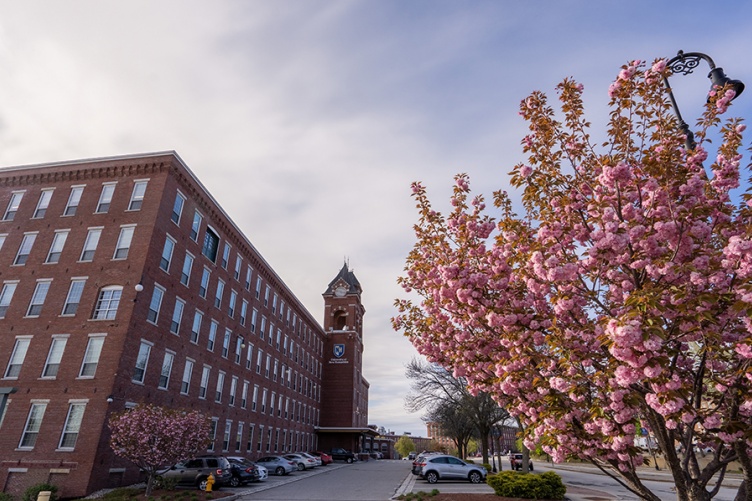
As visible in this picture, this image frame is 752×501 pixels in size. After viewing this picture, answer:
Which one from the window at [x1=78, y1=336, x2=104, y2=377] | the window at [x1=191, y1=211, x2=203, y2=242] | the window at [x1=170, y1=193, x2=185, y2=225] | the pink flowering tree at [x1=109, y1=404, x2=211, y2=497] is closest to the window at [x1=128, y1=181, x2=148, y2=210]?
the window at [x1=170, y1=193, x2=185, y2=225]

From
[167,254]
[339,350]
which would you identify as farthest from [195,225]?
[339,350]

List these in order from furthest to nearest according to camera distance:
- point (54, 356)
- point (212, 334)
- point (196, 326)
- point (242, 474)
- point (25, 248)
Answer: point (212, 334)
point (196, 326)
point (25, 248)
point (242, 474)
point (54, 356)

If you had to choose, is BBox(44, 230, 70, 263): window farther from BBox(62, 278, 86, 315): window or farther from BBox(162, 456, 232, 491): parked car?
BBox(162, 456, 232, 491): parked car

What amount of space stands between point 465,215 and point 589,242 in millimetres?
2954

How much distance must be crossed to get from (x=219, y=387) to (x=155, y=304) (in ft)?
33.9

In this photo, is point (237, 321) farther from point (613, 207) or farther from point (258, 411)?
point (613, 207)

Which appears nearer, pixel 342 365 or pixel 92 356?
pixel 92 356

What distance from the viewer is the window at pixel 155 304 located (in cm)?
2462

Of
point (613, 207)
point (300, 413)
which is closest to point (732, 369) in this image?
point (613, 207)

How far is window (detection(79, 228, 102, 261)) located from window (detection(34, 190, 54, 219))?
4.14 m

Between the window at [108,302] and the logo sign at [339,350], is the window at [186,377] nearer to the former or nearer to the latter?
the window at [108,302]

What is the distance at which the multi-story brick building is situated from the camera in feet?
68.3

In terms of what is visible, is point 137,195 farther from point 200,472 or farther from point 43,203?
point 200,472

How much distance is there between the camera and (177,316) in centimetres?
2736
